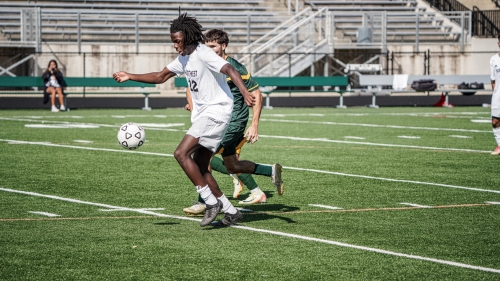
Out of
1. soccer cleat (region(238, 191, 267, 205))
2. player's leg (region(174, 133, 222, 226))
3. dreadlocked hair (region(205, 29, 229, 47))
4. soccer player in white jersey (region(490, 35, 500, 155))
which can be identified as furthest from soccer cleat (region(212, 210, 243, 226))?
soccer player in white jersey (region(490, 35, 500, 155))

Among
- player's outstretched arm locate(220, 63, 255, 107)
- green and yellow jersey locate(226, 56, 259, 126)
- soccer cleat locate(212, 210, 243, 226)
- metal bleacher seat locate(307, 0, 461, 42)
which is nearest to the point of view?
player's outstretched arm locate(220, 63, 255, 107)

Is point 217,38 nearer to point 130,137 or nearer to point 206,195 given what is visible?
point 130,137

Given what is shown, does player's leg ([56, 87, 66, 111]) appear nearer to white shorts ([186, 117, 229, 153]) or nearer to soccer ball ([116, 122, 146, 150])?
soccer ball ([116, 122, 146, 150])

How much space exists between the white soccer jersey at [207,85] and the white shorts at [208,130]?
0.05 meters

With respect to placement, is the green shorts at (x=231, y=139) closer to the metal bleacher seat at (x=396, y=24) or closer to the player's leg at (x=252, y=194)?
the player's leg at (x=252, y=194)

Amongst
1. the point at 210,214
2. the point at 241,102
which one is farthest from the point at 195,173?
the point at 241,102

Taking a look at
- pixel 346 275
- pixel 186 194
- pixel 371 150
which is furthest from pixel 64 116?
pixel 346 275

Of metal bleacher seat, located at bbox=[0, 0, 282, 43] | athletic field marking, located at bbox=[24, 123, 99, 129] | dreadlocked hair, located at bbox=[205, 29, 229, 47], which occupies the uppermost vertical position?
metal bleacher seat, located at bbox=[0, 0, 282, 43]

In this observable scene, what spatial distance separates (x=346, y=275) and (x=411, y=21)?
1399 inches

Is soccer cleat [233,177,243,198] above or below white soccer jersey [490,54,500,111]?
below

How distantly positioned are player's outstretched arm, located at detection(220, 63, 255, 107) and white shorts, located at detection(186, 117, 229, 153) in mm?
448

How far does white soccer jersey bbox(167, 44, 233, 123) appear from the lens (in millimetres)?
8367

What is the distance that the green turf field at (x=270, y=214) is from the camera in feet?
22.1

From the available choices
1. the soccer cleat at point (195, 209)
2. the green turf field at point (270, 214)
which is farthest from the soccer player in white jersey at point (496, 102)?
the soccer cleat at point (195, 209)
